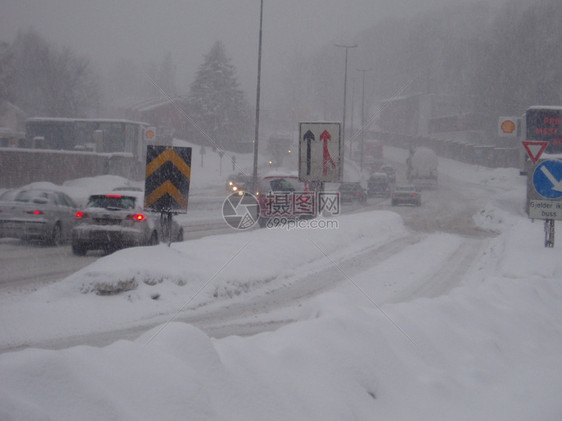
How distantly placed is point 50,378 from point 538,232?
17348 millimetres

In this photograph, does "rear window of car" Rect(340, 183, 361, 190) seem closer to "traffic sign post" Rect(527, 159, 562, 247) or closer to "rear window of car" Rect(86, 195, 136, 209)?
"traffic sign post" Rect(527, 159, 562, 247)

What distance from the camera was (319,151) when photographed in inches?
466

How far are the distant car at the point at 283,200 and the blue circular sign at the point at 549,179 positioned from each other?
813 centimetres

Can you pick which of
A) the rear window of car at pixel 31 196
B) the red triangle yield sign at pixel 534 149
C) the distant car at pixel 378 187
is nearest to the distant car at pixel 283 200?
the red triangle yield sign at pixel 534 149

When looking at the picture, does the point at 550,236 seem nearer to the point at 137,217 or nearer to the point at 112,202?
the point at 137,217

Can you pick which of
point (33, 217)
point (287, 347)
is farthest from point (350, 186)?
point (287, 347)

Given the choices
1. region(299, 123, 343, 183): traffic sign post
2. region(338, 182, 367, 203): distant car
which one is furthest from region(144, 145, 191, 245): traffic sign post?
region(338, 182, 367, 203): distant car

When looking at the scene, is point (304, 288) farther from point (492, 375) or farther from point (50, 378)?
point (50, 378)

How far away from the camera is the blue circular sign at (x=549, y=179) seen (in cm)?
1267

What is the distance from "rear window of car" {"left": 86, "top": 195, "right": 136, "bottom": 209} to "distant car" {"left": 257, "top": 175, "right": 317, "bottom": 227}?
703cm

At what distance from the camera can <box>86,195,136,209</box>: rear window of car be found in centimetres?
1403

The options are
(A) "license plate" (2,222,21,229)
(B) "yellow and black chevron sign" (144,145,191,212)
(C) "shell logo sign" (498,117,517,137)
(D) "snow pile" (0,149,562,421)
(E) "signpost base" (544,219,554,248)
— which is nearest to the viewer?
(D) "snow pile" (0,149,562,421)

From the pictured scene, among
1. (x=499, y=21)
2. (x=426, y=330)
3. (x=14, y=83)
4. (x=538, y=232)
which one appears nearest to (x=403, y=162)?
(x=499, y=21)

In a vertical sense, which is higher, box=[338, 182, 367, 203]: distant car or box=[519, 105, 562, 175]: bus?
box=[519, 105, 562, 175]: bus
